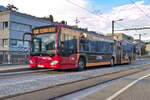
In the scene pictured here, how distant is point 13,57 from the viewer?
21.9m

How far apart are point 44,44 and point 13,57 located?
28.3 ft

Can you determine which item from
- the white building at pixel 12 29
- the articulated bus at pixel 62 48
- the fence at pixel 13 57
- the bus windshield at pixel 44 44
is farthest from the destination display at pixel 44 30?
the white building at pixel 12 29

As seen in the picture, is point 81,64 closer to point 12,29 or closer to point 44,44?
point 44,44

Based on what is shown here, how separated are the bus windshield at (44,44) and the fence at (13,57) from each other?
22.8 feet

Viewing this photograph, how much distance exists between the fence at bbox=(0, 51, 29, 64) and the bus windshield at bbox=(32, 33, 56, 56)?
22.8 ft

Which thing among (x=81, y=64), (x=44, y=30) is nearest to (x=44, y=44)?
(x=44, y=30)

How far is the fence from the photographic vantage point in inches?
823

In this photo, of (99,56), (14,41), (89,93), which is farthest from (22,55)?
(89,93)

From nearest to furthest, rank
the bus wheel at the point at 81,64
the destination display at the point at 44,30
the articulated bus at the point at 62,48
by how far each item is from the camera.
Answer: the articulated bus at the point at 62,48, the destination display at the point at 44,30, the bus wheel at the point at 81,64

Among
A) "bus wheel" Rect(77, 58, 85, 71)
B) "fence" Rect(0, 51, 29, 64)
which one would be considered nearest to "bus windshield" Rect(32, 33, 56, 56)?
"bus wheel" Rect(77, 58, 85, 71)

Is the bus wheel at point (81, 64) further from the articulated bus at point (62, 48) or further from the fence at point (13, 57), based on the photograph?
the fence at point (13, 57)

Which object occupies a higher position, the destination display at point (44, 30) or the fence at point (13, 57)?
the destination display at point (44, 30)

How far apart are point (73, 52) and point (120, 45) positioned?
37.4ft

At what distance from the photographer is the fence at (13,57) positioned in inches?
823
